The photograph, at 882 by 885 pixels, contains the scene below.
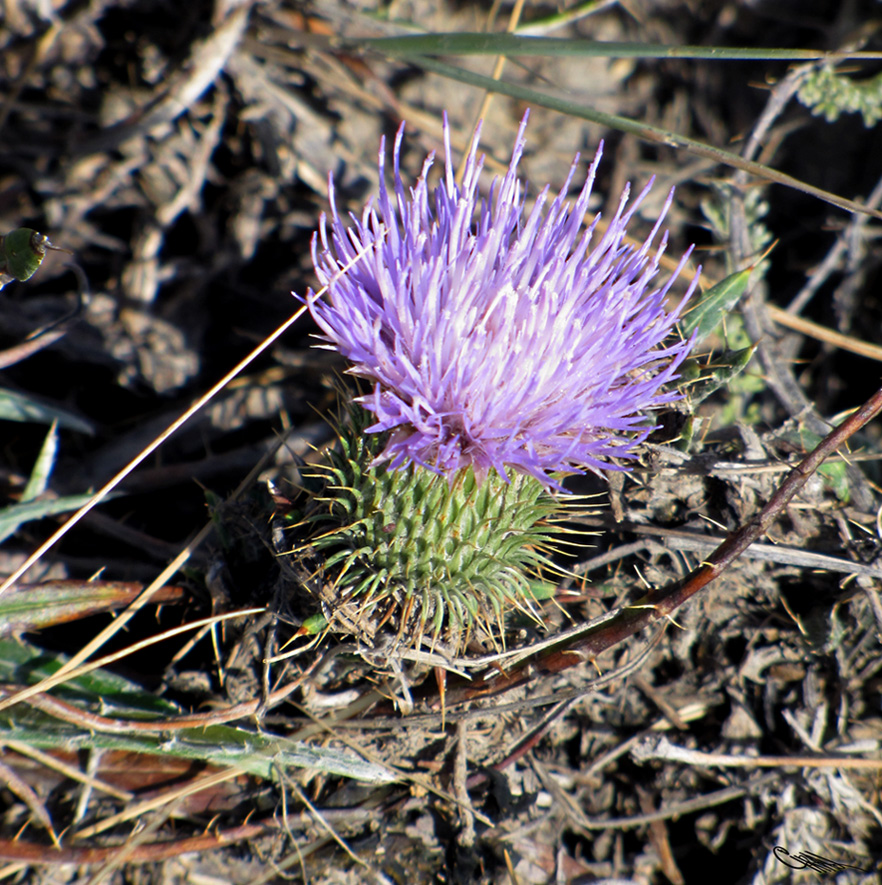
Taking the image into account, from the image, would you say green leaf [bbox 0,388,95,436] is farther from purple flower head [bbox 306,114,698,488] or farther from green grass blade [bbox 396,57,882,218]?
green grass blade [bbox 396,57,882,218]

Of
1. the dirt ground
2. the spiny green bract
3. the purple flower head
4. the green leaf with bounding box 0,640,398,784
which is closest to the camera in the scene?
the purple flower head

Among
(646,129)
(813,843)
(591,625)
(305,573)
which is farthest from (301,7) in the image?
(813,843)

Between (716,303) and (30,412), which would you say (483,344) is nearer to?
(716,303)

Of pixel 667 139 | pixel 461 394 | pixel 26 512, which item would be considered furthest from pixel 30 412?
pixel 667 139

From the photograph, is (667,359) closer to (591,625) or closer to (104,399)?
(591,625)

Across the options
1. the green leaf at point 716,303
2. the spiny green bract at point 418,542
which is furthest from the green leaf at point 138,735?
the green leaf at point 716,303

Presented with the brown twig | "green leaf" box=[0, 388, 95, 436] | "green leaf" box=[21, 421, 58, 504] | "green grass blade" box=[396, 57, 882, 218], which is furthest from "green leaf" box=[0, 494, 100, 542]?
"green grass blade" box=[396, 57, 882, 218]
